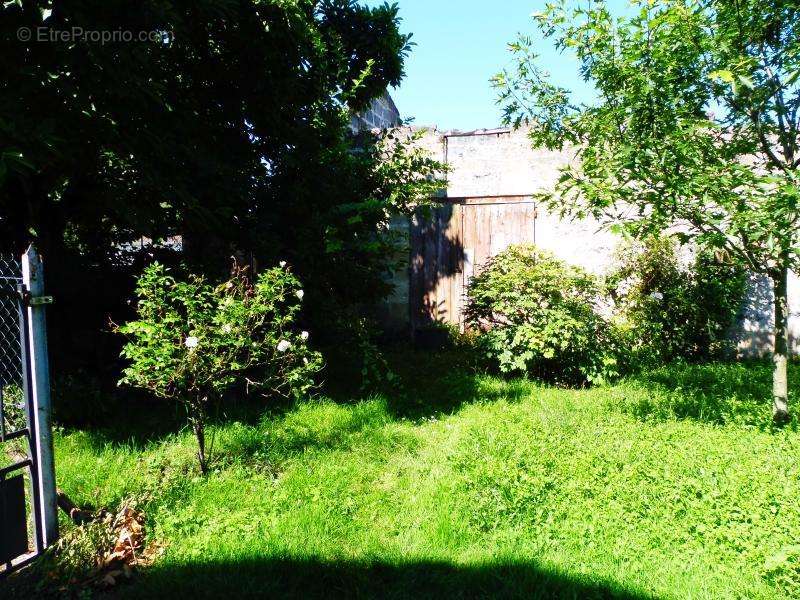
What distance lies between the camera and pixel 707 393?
498 centimetres

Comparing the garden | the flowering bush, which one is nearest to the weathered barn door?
the garden

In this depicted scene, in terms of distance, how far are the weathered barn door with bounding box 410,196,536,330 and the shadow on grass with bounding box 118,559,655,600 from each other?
5.08 m

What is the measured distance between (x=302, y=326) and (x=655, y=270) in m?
4.31

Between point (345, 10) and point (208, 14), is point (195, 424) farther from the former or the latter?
point (345, 10)

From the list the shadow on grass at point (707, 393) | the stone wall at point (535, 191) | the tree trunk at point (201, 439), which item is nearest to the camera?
the tree trunk at point (201, 439)

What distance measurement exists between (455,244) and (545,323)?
240cm

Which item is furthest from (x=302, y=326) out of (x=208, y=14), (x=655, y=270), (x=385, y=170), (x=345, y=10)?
(x=655, y=270)

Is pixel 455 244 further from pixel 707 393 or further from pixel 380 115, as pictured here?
pixel 707 393

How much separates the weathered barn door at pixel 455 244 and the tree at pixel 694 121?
313 cm

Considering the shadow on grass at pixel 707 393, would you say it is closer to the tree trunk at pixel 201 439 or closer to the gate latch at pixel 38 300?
the tree trunk at pixel 201 439

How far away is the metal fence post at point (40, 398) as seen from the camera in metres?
2.94

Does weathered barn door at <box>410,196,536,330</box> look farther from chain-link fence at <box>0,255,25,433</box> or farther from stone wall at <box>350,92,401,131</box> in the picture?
chain-link fence at <box>0,255,25,433</box>

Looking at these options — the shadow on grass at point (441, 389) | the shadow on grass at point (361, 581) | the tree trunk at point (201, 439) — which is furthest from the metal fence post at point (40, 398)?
the shadow on grass at point (441, 389)

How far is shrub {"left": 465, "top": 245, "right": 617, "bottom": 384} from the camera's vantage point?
5.70 metres
